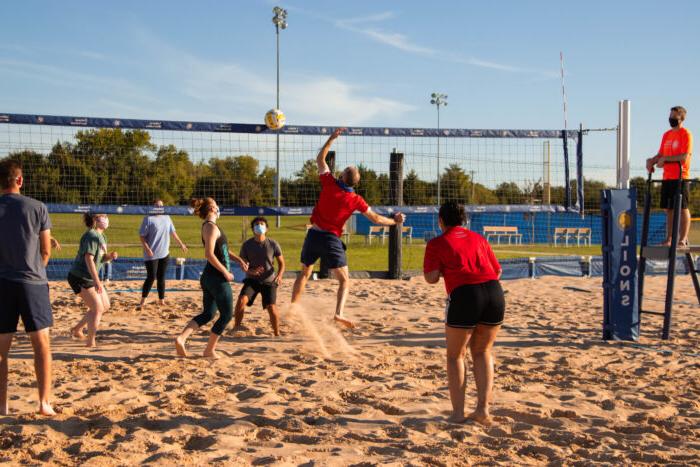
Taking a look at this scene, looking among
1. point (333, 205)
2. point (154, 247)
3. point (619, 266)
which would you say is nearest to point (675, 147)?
point (619, 266)

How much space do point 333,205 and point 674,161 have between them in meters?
3.36

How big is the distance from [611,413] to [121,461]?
2923 mm

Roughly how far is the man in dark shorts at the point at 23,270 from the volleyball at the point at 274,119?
538 cm

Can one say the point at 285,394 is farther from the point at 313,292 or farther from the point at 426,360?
the point at 313,292

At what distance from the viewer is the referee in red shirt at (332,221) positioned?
6.59 metres

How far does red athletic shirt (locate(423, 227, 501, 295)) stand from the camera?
153 inches

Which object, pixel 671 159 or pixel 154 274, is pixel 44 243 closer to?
pixel 154 274

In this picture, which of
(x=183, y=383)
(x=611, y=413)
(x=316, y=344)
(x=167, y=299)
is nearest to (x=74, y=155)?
(x=167, y=299)

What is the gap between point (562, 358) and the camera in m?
5.97

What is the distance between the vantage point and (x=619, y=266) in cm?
687

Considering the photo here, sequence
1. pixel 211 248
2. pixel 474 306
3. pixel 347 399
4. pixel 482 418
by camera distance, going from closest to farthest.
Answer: pixel 474 306, pixel 482 418, pixel 347 399, pixel 211 248

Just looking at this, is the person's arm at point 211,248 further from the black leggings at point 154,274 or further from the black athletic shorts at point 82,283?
the black leggings at point 154,274

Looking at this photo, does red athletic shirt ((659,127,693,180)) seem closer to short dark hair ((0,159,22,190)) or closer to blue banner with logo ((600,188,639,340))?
blue banner with logo ((600,188,639,340))

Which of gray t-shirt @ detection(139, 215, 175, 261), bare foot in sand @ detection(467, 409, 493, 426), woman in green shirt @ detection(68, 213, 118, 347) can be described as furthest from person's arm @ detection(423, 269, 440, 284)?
gray t-shirt @ detection(139, 215, 175, 261)
